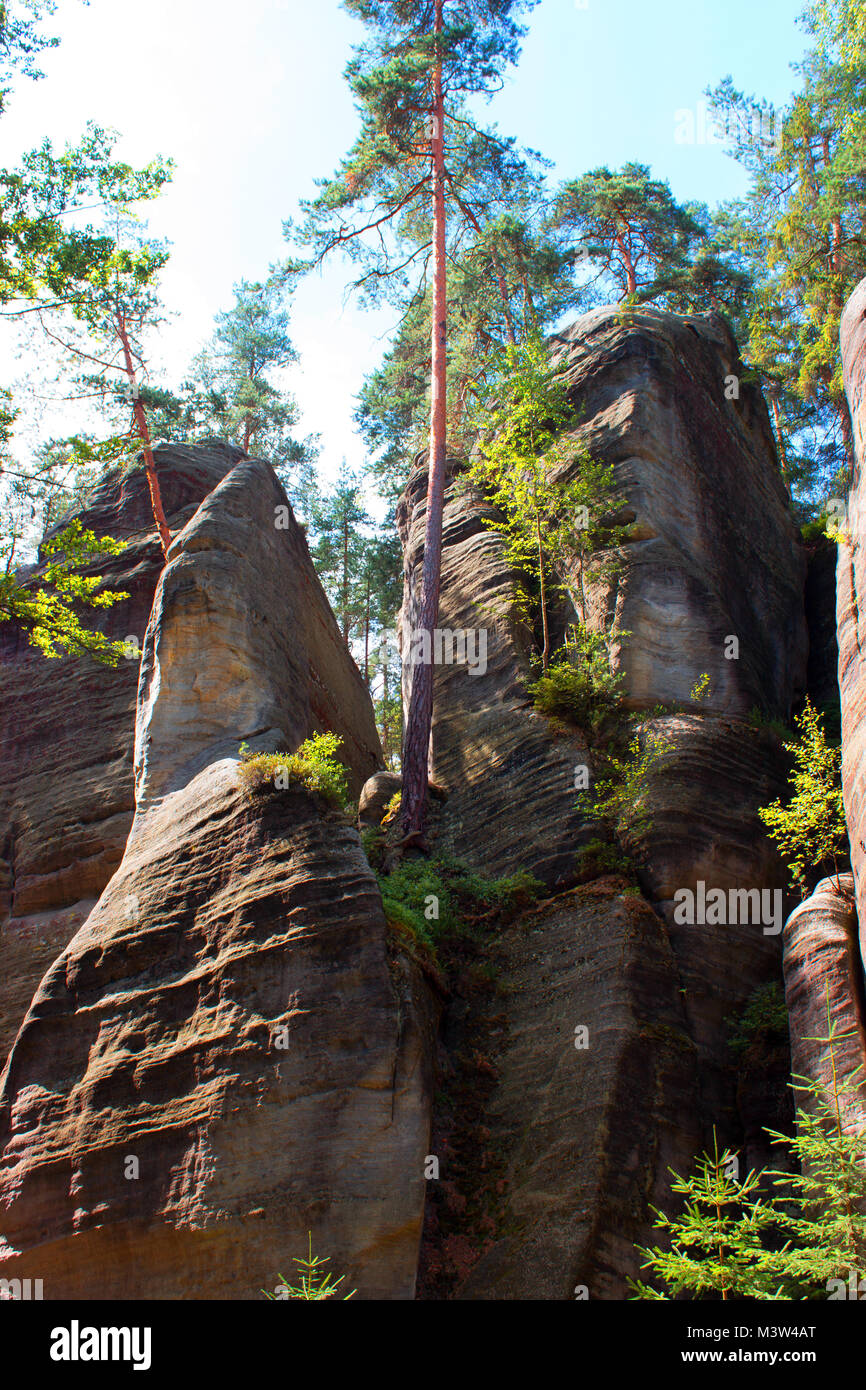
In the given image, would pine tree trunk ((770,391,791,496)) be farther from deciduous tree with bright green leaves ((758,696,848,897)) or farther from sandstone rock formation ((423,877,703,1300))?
sandstone rock formation ((423,877,703,1300))

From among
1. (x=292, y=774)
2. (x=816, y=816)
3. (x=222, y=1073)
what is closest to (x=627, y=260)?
(x=816, y=816)

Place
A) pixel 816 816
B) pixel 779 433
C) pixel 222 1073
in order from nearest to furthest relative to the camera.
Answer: pixel 222 1073, pixel 816 816, pixel 779 433

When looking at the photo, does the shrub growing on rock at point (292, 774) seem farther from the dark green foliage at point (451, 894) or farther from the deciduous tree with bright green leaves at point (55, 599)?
the deciduous tree with bright green leaves at point (55, 599)

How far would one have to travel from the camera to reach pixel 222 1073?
9469 mm

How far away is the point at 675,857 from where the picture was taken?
12547mm

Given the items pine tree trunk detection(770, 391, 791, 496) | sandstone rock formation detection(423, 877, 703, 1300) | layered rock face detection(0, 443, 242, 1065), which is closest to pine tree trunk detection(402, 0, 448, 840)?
sandstone rock formation detection(423, 877, 703, 1300)

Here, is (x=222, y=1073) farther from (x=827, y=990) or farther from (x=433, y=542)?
(x=433, y=542)

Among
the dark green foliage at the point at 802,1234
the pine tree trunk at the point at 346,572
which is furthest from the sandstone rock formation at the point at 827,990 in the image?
the pine tree trunk at the point at 346,572

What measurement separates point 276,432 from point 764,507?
53.3 ft

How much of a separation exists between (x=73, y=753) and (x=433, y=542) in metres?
7.38

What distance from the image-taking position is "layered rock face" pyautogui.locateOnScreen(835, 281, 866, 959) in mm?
9156

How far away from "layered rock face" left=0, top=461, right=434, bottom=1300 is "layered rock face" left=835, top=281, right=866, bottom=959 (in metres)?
4.49

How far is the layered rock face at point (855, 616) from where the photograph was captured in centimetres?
916

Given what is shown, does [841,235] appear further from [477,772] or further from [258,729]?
[258,729]
